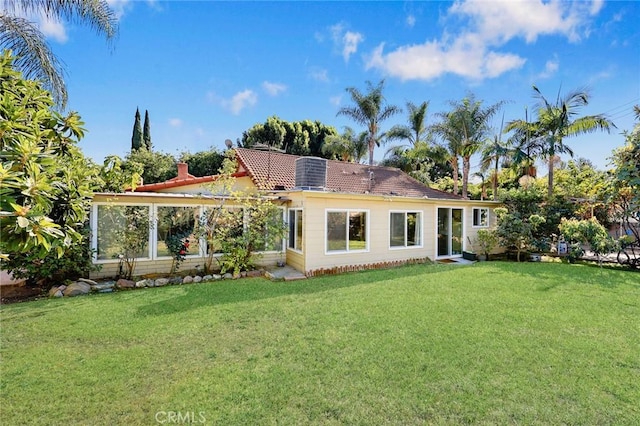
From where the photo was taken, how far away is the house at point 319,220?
9.73 meters

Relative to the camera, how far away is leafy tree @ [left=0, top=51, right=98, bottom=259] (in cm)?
194

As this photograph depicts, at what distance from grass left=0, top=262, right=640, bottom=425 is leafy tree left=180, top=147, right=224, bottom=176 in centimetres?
2423

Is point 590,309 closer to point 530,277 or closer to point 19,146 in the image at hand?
point 530,277

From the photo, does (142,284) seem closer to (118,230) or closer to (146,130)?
(118,230)

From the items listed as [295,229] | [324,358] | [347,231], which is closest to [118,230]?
[295,229]

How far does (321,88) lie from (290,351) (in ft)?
63.3

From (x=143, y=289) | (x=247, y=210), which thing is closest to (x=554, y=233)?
(x=247, y=210)

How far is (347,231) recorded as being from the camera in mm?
11391

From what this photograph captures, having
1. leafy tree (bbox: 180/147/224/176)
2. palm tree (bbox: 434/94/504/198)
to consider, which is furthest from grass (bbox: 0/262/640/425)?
leafy tree (bbox: 180/147/224/176)

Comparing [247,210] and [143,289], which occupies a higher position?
[247,210]

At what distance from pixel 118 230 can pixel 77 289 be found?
2.04m

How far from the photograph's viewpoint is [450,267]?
462 inches

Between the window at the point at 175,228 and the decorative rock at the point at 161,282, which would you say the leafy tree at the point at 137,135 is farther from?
the decorative rock at the point at 161,282

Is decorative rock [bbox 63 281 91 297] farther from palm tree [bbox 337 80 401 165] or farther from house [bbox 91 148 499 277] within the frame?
palm tree [bbox 337 80 401 165]
